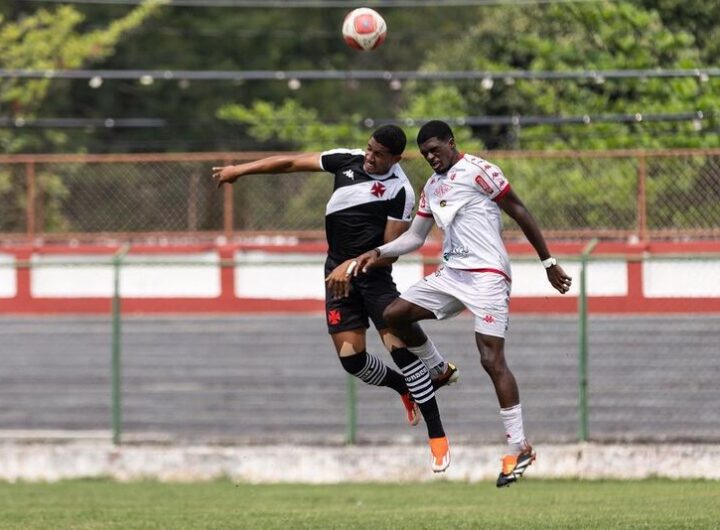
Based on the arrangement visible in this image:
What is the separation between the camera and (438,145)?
420 inches

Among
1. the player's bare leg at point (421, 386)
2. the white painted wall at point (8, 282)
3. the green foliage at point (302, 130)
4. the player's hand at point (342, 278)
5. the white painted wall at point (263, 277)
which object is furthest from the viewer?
the green foliage at point (302, 130)

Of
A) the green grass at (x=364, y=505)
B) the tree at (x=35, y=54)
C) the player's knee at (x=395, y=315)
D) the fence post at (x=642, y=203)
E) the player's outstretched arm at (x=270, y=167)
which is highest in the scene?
the tree at (x=35, y=54)

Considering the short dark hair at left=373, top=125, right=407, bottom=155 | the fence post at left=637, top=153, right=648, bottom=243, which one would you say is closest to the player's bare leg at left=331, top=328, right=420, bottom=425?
the short dark hair at left=373, top=125, right=407, bottom=155

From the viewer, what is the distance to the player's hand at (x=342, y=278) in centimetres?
1106

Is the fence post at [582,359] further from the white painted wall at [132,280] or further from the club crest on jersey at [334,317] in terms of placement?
the white painted wall at [132,280]

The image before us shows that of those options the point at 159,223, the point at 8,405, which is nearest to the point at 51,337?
the point at 159,223

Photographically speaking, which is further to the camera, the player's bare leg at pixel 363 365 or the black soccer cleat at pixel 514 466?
the player's bare leg at pixel 363 365

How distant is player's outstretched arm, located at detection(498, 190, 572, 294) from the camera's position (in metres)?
10.6

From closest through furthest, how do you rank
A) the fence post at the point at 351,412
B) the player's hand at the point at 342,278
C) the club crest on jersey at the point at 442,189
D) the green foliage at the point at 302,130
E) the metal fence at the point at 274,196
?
the club crest on jersey at the point at 442,189 → the player's hand at the point at 342,278 → the fence post at the point at 351,412 → the metal fence at the point at 274,196 → the green foliage at the point at 302,130

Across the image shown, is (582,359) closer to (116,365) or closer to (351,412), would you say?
(351,412)

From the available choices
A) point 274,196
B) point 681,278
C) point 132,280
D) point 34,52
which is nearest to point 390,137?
point 681,278

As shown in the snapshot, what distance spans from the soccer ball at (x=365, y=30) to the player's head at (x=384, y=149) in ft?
2.48

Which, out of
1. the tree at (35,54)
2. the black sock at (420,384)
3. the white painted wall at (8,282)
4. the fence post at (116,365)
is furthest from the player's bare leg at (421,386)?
the tree at (35,54)

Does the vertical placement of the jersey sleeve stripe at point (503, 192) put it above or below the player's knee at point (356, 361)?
above
